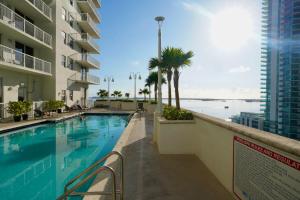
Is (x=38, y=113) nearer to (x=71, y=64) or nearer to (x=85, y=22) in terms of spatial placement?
(x=71, y=64)

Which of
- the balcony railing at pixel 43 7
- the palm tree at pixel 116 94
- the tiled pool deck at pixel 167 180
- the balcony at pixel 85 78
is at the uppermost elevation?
the balcony railing at pixel 43 7

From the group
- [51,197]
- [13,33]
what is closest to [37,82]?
[13,33]

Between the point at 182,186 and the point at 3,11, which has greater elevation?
the point at 3,11

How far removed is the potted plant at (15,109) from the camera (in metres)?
16.7

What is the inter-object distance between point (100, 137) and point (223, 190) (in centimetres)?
1048

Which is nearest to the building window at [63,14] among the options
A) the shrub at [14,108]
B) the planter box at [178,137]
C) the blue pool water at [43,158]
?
the shrub at [14,108]

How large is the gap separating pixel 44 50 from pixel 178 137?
21.6 metres

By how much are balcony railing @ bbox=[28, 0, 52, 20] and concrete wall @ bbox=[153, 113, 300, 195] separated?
65.4 feet

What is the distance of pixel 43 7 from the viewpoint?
859 inches

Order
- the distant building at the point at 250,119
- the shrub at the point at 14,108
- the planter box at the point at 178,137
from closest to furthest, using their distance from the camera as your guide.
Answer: the planter box at the point at 178,137 < the shrub at the point at 14,108 < the distant building at the point at 250,119

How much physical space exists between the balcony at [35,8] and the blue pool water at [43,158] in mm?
11352

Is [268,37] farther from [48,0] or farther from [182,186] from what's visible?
[182,186]

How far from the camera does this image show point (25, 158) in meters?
9.24

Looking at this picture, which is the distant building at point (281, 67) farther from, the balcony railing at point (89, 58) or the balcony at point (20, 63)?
the balcony at point (20, 63)
